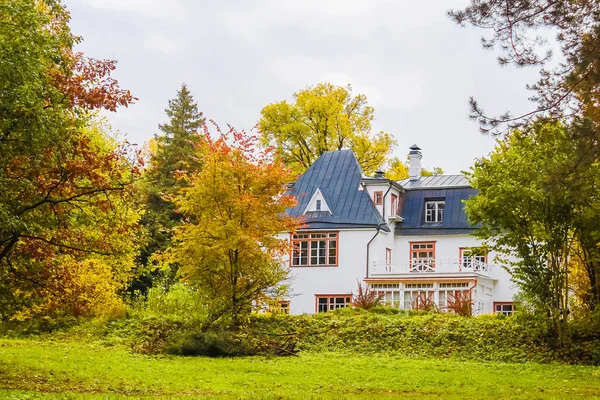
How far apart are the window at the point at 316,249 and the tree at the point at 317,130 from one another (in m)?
11.3

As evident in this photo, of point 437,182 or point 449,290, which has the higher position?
point 437,182

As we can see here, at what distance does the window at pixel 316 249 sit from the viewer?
3834 centimetres

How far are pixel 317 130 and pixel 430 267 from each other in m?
15.2

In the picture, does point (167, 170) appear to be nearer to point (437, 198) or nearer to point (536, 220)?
point (437, 198)

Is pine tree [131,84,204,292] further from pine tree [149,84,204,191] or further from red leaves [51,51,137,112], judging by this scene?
red leaves [51,51,137,112]

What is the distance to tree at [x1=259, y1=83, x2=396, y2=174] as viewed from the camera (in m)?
49.6

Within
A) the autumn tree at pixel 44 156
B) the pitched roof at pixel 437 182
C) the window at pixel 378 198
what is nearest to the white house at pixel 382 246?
the window at pixel 378 198

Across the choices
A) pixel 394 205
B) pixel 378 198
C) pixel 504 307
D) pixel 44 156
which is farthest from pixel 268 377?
pixel 394 205

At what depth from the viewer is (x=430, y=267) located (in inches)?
1479

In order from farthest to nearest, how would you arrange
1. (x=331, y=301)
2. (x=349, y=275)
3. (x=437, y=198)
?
(x=437, y=198)
(x=331, y=301)
(x=349, y=275)

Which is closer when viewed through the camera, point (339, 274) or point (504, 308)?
point (504, 308)

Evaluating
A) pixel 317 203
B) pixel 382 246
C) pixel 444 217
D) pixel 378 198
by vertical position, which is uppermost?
pixel 378 198

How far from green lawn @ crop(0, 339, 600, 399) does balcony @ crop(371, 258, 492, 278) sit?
16.2m

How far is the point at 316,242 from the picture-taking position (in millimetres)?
38781
